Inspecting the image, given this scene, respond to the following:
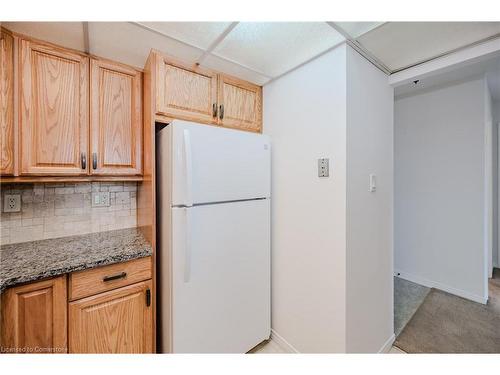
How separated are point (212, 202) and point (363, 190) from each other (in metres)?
0.96

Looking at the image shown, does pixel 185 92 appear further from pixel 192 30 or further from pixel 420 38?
pixel 420 38

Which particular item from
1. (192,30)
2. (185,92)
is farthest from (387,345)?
(192,30)

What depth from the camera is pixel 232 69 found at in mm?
1617

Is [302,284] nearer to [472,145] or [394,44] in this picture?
[394,44]

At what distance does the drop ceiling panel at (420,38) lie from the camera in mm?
1165

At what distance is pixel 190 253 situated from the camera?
4.23 feet

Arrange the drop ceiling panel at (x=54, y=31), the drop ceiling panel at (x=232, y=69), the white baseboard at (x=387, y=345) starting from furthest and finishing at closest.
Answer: the white baseboard at (x=387, y=345) → the drop ceiling panel at (x=232, y=69) → the drop ceiling panel at (x=54, y=31)

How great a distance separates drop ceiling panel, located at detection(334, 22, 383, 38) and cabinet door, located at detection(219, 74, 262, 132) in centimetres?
79

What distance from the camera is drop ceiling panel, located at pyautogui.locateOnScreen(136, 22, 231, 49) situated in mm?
1167

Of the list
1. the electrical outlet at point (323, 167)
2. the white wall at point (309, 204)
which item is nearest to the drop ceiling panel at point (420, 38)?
the white wall at point (309, 204)

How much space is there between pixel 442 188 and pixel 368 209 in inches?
67.4

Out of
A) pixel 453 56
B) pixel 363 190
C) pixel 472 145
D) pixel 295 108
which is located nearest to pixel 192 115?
pixel 295 108

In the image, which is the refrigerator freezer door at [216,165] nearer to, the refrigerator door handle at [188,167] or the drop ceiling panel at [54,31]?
the refrigerator door handle at [188,167]

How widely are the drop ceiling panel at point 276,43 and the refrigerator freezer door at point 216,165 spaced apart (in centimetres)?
49
